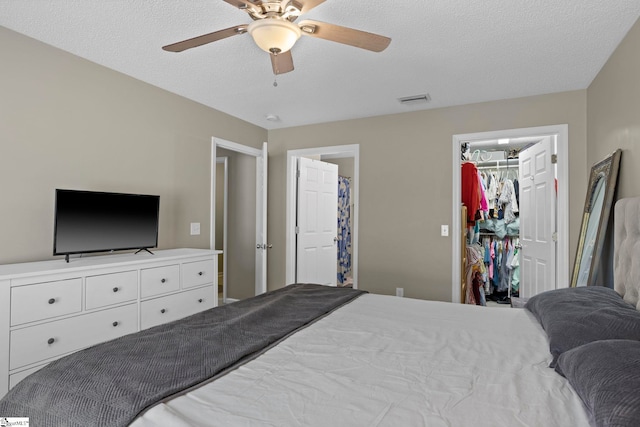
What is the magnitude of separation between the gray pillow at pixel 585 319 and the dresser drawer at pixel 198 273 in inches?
102

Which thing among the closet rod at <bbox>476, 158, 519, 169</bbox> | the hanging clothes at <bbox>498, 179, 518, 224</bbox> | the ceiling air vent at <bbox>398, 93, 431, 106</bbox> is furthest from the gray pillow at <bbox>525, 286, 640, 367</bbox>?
the closet rod at <bbox>476, 158, 519, 169</bbox>

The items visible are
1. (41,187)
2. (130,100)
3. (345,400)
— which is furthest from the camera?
(130,100)

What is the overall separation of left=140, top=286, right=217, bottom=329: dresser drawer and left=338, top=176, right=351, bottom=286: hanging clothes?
11.3ft

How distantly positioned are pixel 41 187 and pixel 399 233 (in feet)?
10.7

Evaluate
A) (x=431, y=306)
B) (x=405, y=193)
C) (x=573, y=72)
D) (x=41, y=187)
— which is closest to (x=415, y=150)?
(x=405, y=193)

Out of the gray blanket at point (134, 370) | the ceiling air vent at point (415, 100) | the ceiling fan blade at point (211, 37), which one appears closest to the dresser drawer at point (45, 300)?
the gray blanket at point (134, 370)

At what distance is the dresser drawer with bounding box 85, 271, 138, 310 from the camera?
93.7 inches

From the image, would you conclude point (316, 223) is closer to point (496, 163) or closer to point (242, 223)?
point (242, 223)

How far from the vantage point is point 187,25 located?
2275 millimetres

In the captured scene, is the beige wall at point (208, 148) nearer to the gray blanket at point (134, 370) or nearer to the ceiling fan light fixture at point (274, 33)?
the gray blanket at point (134, 370)

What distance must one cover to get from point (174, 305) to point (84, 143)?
4.74 feet

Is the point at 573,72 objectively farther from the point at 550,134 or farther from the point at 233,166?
the point at 233,166

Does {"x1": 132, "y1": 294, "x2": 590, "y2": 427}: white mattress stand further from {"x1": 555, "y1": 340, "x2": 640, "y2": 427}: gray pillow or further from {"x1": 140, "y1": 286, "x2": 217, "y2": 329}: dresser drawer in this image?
{"x1": 140, "y1": 286, "x2": 217, "y2": 329}: dresser drawer

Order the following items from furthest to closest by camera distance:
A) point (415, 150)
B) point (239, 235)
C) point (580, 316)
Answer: point (239, 235) → point (415, 150) → point (580, 316)
